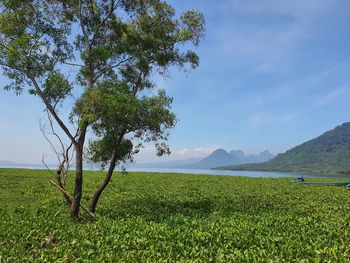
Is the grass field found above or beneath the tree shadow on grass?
beneath

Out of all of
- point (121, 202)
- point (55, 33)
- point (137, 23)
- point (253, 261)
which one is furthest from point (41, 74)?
point (253, 261)

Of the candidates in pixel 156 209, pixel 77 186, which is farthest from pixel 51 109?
pixel 156 209

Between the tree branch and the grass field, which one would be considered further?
the tree branch

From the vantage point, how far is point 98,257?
14367 mm

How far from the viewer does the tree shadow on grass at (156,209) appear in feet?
82.2

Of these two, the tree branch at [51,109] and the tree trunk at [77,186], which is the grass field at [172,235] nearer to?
the tree trunk at [77,186]

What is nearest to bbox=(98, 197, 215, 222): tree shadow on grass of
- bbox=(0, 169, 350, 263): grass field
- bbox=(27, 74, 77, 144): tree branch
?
bbox=(0, 169, 350, 263): grass field

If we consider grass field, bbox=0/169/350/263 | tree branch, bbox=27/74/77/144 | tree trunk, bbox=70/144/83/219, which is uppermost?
tree branch, bbox=27/74/77/144

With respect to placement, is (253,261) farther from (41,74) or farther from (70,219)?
(41,74)

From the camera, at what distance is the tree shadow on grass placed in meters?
25.0

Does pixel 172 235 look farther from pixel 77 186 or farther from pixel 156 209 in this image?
pixel 156 209

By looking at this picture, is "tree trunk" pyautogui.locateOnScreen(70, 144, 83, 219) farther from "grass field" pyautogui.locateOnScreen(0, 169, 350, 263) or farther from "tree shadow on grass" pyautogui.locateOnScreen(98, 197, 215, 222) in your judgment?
"tree shadow on grass" pyautogui.locateOnScreen(98, 197, 215, 222)

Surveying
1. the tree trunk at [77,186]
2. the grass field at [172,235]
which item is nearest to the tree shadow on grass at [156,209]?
the grass field at [172,235]

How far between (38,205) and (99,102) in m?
11.5
